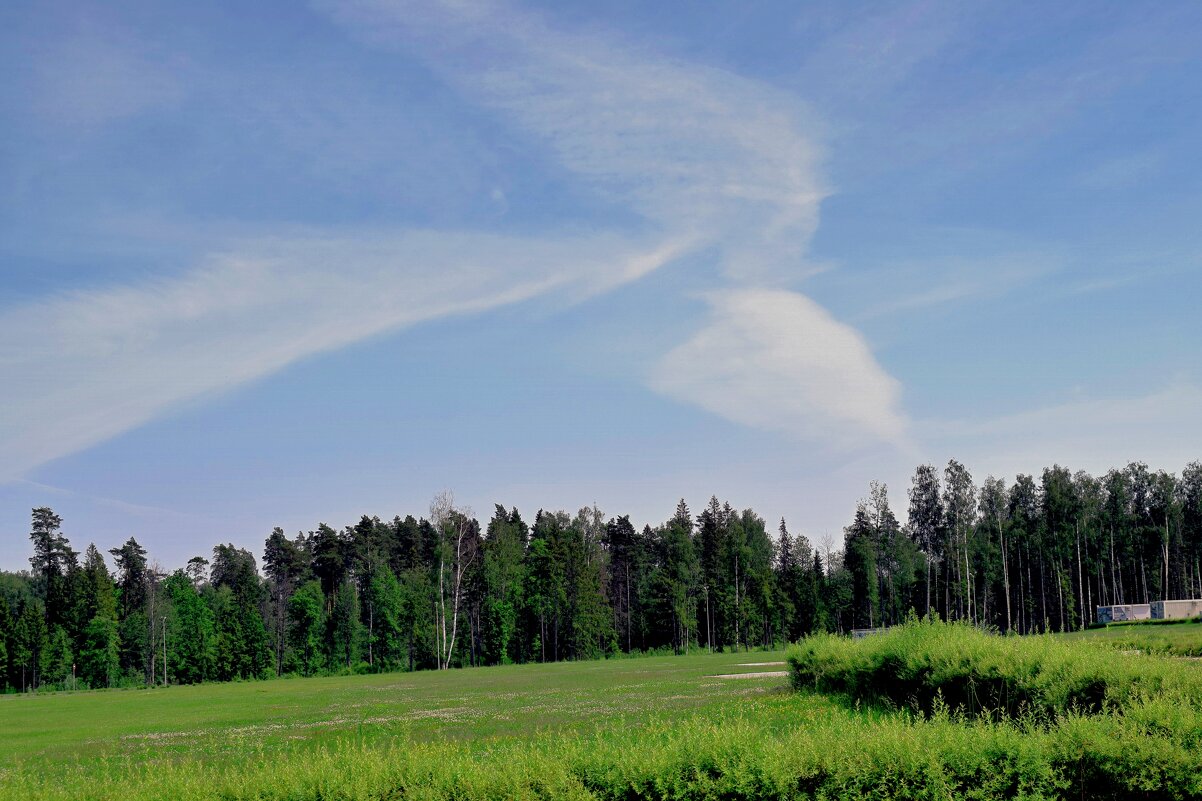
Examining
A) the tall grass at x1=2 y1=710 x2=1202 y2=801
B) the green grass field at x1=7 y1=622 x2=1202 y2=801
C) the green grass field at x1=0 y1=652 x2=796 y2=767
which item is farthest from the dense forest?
the tall grass at x1=2 y1=710 x2=1202 y2=801

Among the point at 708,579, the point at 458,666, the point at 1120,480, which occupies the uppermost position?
the point at 1120,480

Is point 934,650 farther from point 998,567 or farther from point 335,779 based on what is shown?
point 998,567

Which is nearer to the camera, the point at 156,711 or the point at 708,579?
the point at 156,711

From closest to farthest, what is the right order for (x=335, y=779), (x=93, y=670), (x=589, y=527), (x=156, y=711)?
(x=335, y=779) < (x=156, y=711) < (x=93, y=670) < (x=589, y=527)

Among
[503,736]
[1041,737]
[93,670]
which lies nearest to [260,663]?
[93,670]

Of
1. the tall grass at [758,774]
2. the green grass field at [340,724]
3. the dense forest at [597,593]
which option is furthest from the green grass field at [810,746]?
the dense forest at [597,593]

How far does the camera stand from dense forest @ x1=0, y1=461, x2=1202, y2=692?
100188 mm

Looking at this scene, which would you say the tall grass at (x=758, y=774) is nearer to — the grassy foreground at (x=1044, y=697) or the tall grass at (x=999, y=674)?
the grassy foreground at (x=1044, y=697)

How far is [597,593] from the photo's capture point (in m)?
111

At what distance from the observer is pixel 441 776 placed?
10578mm

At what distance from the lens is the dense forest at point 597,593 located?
329 ft

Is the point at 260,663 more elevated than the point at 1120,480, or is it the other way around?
the point at 1120,480

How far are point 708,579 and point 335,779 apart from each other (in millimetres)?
105293

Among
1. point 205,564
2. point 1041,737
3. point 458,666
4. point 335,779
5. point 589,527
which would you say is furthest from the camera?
point 589,527
